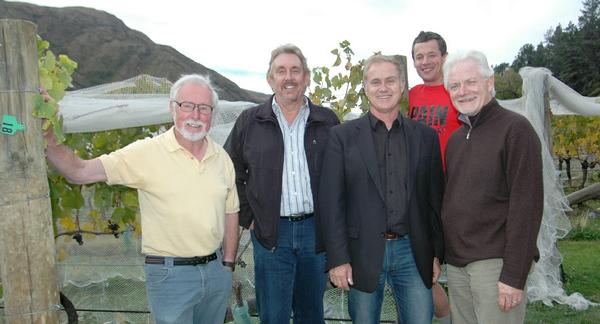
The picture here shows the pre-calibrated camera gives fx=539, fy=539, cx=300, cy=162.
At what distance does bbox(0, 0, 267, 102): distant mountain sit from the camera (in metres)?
→ 85.8

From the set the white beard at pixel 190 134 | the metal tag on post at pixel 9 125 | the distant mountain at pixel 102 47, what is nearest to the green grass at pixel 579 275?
the white beard at pixel 190 134

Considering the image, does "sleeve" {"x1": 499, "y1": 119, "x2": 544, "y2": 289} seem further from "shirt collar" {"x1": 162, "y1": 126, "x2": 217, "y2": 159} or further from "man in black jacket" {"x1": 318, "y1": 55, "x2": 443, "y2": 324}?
"shirt collar" {"x1": 162, "y1": 126, "x2": 217, "y2": 159}

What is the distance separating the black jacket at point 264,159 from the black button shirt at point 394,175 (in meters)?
0.45

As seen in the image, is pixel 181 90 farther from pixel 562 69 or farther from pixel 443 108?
pixel 562 69

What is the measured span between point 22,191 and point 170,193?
629 millimetres

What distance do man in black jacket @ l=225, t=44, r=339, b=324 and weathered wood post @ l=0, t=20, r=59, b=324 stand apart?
3.91 ft

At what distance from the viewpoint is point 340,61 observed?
464 centimetres

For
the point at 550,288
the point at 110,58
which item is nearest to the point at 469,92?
the point at 550,288

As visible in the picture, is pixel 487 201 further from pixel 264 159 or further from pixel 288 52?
pixel 288 52

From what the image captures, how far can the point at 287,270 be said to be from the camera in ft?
10.4

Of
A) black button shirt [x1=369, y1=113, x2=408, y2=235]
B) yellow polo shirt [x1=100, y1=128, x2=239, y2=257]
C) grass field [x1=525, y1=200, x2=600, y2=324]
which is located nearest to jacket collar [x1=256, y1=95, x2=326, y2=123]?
black button shirt [x1=369, y1=113, x2=408, y2=235]

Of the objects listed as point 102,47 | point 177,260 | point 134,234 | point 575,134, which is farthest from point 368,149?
point 102,47

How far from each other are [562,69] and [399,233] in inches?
2251

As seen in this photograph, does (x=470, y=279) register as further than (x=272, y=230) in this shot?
No
